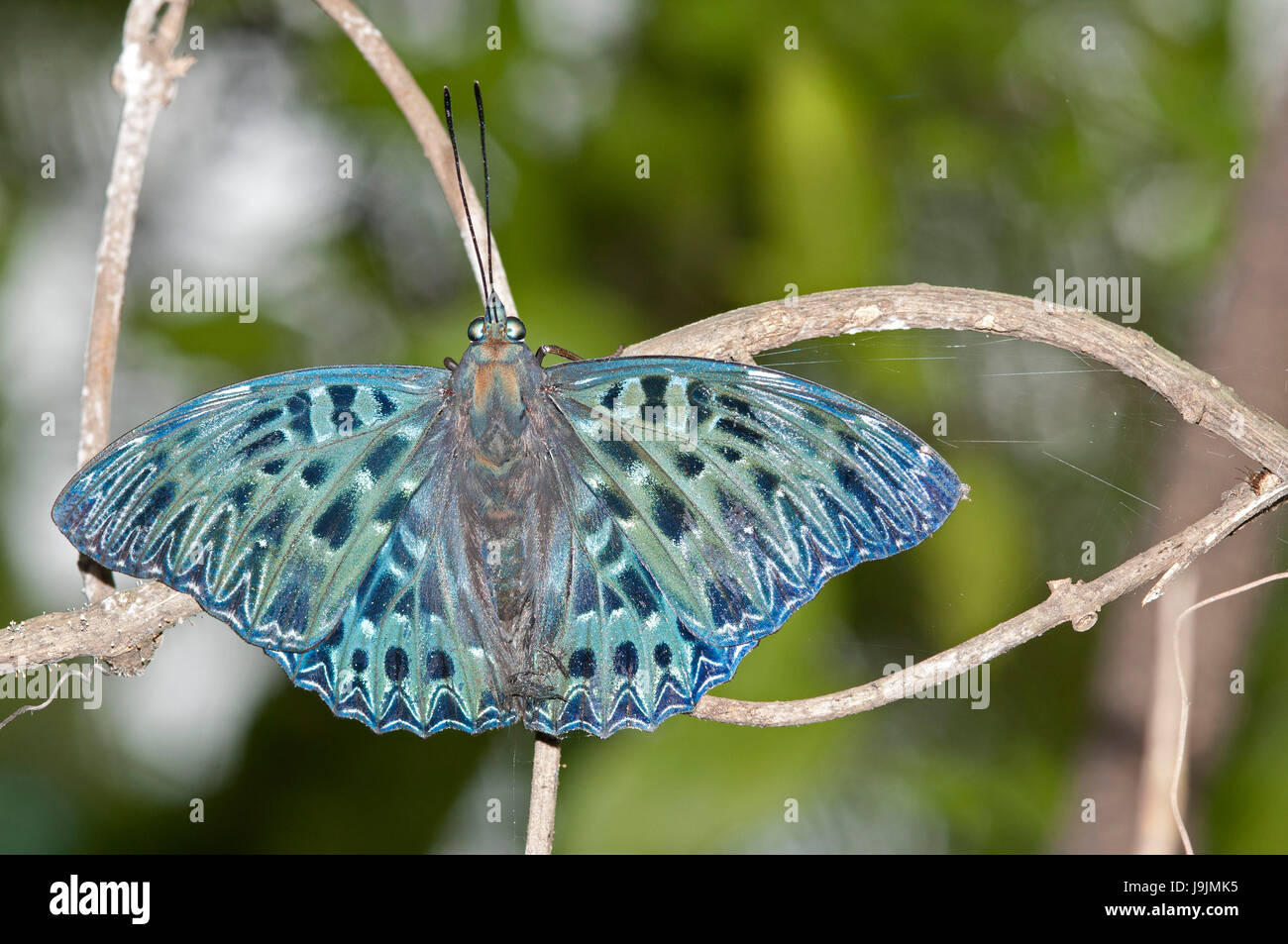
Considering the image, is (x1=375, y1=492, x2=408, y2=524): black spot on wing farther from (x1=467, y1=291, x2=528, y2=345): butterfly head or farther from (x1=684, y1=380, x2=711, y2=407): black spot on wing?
(x1=684, y1=380, x2=711, y2=407): black spot on wing

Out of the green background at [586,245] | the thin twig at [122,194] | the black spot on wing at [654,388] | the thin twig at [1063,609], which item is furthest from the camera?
the green background at [586,245]

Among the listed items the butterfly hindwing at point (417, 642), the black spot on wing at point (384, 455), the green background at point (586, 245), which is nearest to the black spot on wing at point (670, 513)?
the butterfly hindwing at point (417, 642)

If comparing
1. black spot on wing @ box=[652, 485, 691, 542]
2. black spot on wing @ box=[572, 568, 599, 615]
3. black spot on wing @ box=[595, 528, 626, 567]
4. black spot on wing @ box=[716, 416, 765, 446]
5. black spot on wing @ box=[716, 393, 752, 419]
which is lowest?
black spot on wing @ box=[572, 568, 599, 615]

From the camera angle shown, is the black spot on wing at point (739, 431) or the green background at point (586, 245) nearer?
the black spot on wing at point (739, 431)

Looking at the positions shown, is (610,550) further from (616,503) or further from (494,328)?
(494,328)

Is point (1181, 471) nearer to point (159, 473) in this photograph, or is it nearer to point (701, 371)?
point (701, 371)

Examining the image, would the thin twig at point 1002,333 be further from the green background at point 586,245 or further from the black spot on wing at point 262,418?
the green background at point 586,245

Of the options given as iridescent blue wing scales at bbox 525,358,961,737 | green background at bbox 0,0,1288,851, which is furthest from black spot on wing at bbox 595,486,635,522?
green background at bbox 0,0,1288,851
